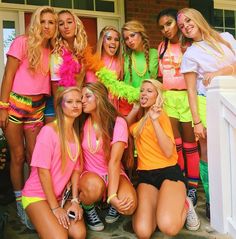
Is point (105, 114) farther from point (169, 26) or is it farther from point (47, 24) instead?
point (169, 26)

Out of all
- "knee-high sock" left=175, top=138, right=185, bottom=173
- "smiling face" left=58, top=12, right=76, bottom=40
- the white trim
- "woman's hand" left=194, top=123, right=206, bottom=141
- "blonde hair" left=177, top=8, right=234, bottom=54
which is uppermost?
the white trim

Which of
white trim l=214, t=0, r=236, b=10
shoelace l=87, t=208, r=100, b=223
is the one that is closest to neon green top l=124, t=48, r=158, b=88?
shoelace l=87, t=208, r=100, b=223

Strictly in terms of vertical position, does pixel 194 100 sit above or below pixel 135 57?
below

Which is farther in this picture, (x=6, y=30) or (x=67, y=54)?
(x=6, y=30)

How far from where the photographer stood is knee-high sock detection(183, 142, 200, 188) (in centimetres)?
374

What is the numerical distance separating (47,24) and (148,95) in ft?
3.67

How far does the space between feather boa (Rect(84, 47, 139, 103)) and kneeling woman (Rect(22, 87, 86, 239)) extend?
0.47 metres

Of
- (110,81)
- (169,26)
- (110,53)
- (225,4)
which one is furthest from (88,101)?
(225,4)

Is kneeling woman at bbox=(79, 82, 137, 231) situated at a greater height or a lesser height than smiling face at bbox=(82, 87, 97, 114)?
lesser

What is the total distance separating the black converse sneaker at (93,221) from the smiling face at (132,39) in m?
1.63

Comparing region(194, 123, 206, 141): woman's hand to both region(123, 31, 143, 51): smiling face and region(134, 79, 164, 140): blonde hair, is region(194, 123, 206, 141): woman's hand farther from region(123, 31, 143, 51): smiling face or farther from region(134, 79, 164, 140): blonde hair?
region(123, 31, 143, 51): smiling face

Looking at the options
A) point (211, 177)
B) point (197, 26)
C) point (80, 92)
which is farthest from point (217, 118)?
point (80, 92)

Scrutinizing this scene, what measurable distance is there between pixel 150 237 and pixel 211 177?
0.78 m

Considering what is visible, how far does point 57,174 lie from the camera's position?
10.4ft
